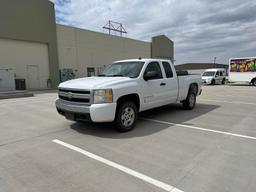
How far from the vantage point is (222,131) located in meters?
4.90

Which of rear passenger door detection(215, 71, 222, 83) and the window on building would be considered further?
the window on building

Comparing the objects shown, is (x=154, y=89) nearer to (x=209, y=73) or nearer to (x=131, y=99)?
(x=131, y=99)

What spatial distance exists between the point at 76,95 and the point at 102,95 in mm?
731

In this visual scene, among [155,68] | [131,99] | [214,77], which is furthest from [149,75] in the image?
[214,77]

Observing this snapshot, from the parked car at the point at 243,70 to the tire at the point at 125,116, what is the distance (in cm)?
2065

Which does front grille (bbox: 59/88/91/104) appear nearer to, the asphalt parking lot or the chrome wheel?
the asphalt parking lot

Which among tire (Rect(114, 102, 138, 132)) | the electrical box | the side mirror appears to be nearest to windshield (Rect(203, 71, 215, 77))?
the side mirror

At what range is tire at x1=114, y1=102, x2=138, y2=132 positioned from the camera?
15.6ft

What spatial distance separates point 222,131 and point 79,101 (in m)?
3.76

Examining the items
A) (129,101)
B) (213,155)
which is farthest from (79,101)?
(213,155)

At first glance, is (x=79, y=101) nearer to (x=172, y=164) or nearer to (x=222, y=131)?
(x=172, y=164)

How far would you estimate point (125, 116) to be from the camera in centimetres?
491

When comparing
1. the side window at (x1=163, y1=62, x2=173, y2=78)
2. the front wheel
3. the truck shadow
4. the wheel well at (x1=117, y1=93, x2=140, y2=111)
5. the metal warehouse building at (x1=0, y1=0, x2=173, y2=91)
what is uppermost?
the metal warehouse building at (x1=0, y1=0, x2=173, y2=91)

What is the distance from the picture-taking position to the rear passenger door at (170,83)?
6.27 metres
